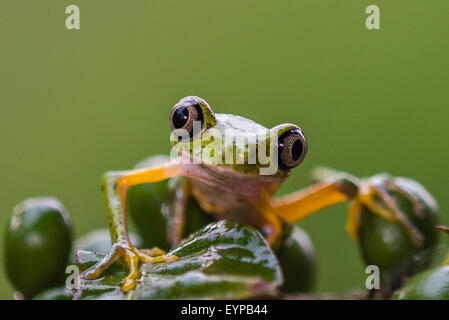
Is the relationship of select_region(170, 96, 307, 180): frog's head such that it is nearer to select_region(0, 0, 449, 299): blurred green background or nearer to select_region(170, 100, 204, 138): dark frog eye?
select_region(170, 100, 204, 138): dark frog eye

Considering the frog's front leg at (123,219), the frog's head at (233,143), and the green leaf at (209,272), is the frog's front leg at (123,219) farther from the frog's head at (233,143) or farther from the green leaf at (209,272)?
the frog's head at (233,143)

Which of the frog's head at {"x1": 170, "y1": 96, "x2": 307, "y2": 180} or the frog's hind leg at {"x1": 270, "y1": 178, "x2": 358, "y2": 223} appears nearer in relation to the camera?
the frog's head at {"x1": 170, "y1": 96, "x2": 307, "y2": 180}

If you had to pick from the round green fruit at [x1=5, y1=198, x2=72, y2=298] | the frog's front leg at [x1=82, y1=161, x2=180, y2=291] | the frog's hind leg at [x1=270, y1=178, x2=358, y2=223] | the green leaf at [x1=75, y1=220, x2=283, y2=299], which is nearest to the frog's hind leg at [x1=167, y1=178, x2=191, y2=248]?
the frog's front leg at [x1=82, y1=161, x2=180, y2=291]

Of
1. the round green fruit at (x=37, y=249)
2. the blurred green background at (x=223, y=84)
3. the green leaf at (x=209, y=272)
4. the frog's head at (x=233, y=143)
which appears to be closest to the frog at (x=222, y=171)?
the frog's head at (x=233, y=143)

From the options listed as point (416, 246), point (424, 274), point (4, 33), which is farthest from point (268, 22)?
point (424, 274)

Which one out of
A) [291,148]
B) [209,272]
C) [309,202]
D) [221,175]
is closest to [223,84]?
[309,202]
